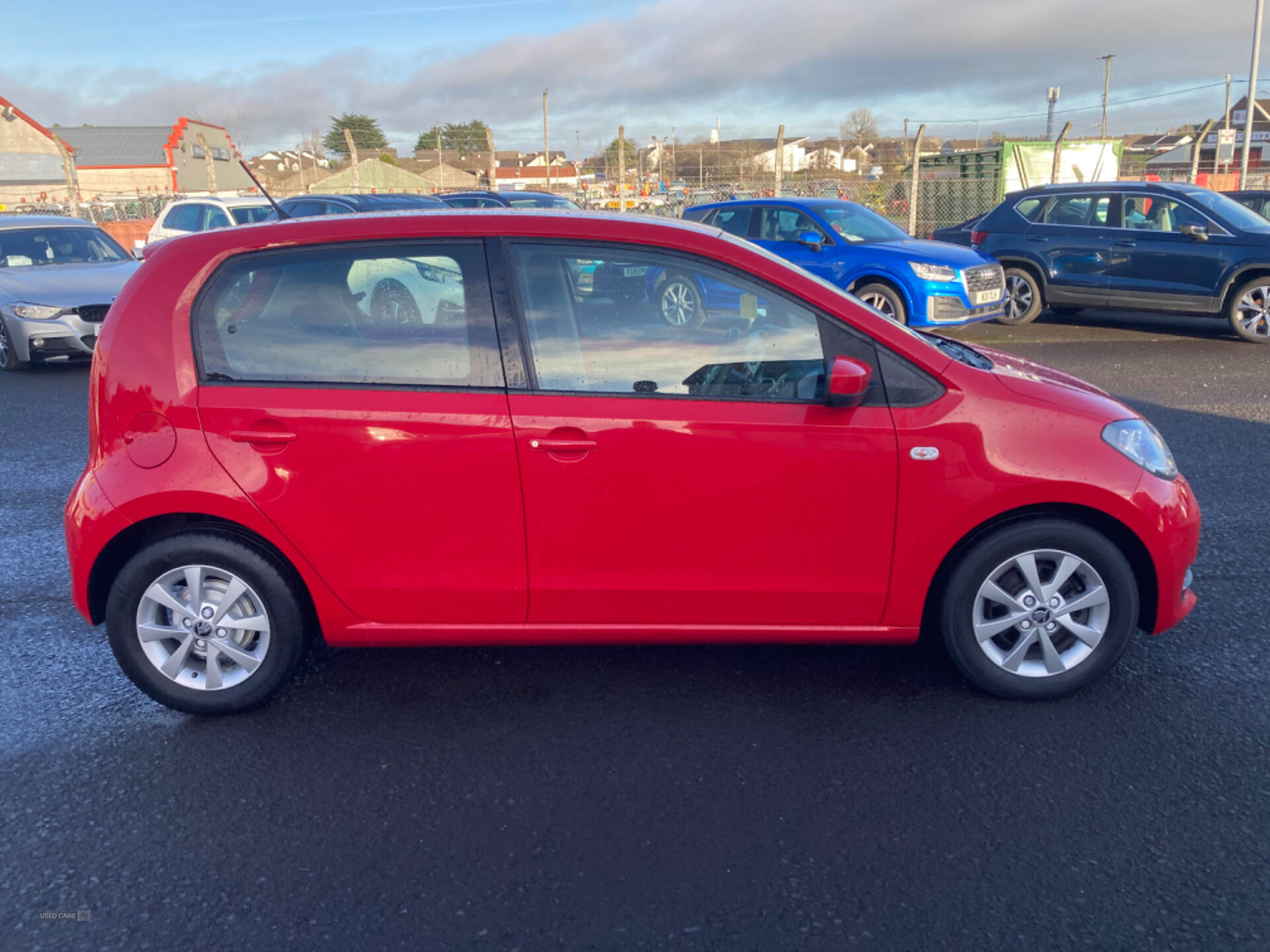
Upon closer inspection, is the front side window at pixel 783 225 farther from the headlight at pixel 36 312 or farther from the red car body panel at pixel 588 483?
the red car body panel at pixel 588 483

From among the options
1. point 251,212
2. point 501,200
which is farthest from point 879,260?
point 251,212

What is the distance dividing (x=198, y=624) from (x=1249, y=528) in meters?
5.08

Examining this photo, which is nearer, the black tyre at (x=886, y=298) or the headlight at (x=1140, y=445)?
the headlight at (x=1140, y=445)

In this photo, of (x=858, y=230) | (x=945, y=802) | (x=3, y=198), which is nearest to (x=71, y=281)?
(x=858, y=230)

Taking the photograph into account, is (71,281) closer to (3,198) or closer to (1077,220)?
(1077,220)

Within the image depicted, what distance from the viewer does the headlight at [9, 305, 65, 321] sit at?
10672 millimetres

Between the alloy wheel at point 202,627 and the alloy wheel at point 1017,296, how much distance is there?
1169 centimetres

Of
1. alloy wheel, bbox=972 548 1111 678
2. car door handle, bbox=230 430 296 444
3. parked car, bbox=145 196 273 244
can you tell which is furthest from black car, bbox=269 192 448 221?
alloy wheel, bbox=972 548 1111 678

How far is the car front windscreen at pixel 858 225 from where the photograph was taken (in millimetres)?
12336

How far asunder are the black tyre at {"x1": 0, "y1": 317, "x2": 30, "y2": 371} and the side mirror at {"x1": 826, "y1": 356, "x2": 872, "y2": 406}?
1022 cm

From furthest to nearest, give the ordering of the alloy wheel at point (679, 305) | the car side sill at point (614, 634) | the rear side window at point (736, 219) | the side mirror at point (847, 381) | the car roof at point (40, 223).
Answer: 1. the rear side window at point (736, 219)
2. the car roof at point (40, 223)
3. the car side sill at point (614, 634)
4. the alloy wheel at point (679, 305)
5. the side mirror at point (847, 381)

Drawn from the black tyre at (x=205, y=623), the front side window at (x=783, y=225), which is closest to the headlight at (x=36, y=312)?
the front side window at (x=783, y=225)

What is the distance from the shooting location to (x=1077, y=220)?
12766 millimetres

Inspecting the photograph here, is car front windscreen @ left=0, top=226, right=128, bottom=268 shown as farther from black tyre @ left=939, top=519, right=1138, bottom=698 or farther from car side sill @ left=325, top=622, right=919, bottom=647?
black tyre @ left=939, top=519, right=1138, bottom=698
